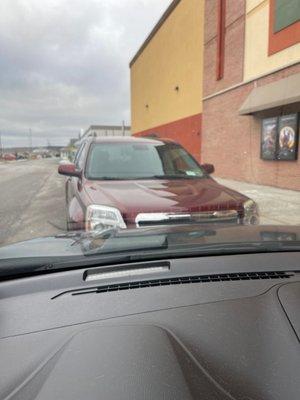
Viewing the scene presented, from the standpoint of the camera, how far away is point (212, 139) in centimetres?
1917

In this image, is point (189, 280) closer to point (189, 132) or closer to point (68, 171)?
point (68, 171)

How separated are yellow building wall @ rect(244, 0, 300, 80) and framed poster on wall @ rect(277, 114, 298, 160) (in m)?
1.86

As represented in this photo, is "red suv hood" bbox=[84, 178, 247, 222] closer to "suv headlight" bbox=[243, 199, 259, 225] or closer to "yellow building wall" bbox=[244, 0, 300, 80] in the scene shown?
"suv headlight" bbox=[243, 199, 259, 225]

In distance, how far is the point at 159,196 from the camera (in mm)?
4047

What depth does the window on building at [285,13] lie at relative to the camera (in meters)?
12.2

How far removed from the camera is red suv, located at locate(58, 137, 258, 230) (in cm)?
379

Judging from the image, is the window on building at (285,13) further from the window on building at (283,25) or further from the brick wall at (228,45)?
the brick wall at (228,45)

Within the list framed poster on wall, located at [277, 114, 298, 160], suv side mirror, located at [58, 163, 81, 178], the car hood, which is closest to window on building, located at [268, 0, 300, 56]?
framed poster on wall, located at [277, 114, 298, 160]

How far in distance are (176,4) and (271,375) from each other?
25388mm

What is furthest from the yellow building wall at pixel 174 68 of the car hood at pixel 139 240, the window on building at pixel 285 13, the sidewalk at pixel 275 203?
the car hood at pixel 139 240

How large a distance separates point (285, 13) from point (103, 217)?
12.0 metres

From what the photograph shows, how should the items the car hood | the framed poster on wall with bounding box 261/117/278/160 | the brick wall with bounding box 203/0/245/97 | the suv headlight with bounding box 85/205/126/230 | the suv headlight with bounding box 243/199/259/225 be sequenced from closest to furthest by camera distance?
the car hood → the suv headlight with bounding box 85/205/126/230 → the suv headlight with bounding box 243/199/259/225 → the framed poster on wall with bounding box 261/117/278/160 → the brick wall with bounding box 203/0/245/97

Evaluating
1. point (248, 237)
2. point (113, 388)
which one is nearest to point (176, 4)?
point (248, 237)

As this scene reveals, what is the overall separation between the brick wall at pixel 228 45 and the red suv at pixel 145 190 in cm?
1177
